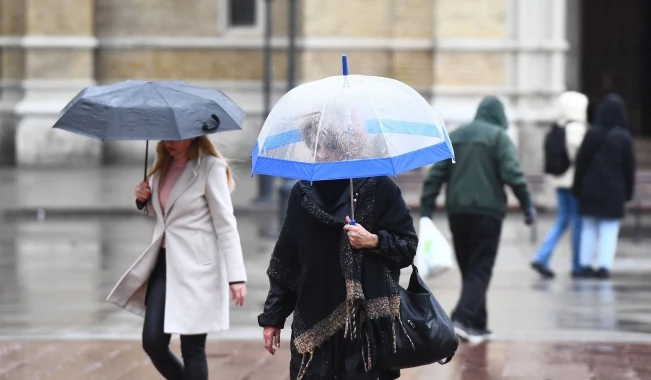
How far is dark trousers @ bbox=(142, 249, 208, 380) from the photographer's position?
6789 millimetres

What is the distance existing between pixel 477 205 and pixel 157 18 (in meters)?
18.5

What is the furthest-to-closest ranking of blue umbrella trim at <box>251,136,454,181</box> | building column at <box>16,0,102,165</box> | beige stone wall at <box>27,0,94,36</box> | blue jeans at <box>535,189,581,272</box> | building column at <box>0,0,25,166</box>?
building column at <box>0,0,25,166</box> → beige stone wall at <box>27,0,94,36</box> → building column at <box>16,0,102,165</box> → blue jeans at <box>535,189,581,272</box> → blue umbrella trim at <box>251,136,454,181</box>

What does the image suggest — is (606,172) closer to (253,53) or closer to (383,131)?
(383,131)

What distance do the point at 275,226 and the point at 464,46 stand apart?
8.89 m

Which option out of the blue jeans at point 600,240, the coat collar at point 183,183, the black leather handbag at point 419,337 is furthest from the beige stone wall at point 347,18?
the black leather handbag at point 419,337

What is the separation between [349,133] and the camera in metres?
5.08

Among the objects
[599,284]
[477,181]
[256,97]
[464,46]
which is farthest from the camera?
[256,97]

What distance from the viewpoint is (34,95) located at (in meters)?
25.7

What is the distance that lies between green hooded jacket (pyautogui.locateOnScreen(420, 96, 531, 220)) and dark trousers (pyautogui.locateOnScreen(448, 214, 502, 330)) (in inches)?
2.9

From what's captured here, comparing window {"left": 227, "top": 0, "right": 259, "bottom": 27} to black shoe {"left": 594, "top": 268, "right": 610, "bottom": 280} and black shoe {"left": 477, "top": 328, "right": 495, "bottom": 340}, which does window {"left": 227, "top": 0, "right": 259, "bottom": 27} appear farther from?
black shoe {"left": 477, "top": 328, "right": 495, "bottom": 340}

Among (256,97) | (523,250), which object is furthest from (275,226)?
(256,97)

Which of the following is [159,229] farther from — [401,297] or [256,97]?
[256,97]

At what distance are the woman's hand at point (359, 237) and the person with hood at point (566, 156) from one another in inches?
329

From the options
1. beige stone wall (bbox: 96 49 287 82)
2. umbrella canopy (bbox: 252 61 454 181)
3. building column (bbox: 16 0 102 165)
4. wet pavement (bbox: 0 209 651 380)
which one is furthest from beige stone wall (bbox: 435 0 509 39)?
umbrella canopy (bbox: 252 61 454 181)
